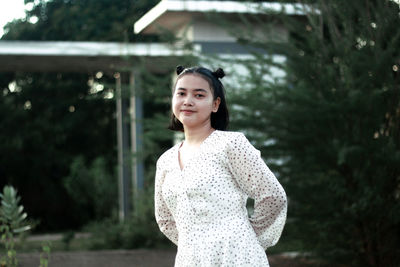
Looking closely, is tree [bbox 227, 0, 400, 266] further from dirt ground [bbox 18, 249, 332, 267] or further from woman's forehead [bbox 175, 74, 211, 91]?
woman's forehead [bbox 175, 74, 211, 91]

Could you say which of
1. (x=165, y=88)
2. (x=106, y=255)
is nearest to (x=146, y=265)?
(x=106, y=255)

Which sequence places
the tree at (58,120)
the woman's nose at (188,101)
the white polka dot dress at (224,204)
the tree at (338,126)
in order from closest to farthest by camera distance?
the white polka dot dress at (224,204) → the woman's nose at (188,101) → the tree at (338,126) → the tree at (58,120)

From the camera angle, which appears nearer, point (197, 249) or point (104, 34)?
point (197, 249)

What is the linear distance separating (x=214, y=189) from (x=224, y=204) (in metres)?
0.07

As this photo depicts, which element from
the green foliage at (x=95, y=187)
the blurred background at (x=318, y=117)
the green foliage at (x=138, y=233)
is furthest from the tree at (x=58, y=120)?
the blurred background at (x=318, y=117)

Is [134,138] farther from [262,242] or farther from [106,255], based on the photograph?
[262,242]

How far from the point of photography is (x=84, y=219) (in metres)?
19.4

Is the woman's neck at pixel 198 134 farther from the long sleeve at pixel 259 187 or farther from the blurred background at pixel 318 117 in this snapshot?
the blurred background at pixel 318 117

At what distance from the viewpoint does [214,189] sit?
8.55ft

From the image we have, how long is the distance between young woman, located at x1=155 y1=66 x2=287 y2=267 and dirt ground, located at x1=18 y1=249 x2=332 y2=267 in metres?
5.83

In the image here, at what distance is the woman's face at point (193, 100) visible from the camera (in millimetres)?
2674

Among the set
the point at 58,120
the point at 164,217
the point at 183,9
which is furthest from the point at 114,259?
the point at 58,120

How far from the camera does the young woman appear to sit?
256cm

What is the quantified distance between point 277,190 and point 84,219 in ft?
56.3
